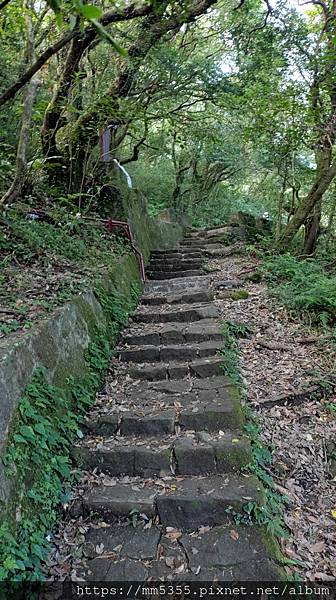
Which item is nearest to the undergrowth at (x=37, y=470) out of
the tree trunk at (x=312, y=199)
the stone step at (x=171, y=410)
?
the stone step at (x=171, y=410)

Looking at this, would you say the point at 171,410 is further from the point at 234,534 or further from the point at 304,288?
the point at 304,288

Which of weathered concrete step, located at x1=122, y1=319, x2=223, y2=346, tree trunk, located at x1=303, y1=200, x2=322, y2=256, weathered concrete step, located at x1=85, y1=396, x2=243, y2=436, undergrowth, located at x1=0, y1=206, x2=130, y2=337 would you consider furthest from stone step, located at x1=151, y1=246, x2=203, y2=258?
weathered concrete step, located at x1=85, y1=396, x2=243, y2=436

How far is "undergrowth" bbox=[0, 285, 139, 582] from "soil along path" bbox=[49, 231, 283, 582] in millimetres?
164

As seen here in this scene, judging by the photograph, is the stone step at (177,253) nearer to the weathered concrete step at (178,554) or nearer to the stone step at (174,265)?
the stone step at (174,265)

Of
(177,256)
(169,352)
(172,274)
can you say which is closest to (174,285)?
(172,274)

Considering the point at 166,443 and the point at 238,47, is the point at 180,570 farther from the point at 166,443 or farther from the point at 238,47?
the point at 238,47

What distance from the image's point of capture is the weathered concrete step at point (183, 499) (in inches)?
102

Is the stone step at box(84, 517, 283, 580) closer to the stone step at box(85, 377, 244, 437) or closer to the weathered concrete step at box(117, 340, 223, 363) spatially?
the stone step at box(85, 377, 244, 437)

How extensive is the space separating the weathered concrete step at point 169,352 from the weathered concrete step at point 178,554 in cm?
192

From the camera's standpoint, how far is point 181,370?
13.2ft

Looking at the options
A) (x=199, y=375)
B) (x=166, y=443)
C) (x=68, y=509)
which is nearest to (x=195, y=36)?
(x=199, y=375)

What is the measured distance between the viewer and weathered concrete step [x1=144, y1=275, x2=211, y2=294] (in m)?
6.56

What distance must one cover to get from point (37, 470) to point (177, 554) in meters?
1.02

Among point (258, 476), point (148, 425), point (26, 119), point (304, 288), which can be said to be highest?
point (26, 119)
